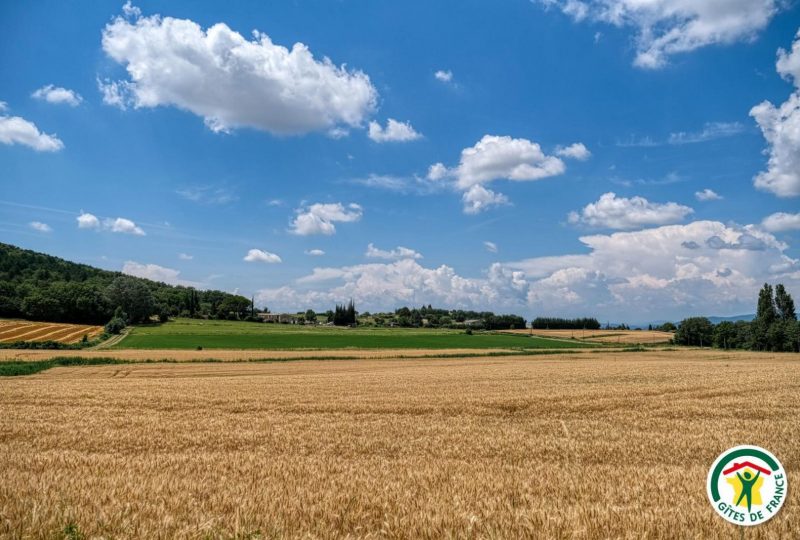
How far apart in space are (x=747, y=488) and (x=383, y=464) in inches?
275

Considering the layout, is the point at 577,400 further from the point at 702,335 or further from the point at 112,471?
the point at 702,335

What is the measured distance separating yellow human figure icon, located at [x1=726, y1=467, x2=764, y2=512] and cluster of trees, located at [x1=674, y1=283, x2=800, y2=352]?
449 ft

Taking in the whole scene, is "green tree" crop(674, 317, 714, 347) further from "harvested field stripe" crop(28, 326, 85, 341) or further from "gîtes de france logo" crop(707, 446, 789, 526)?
"gîtes de france logo" crop(707, 446, 789, 526)

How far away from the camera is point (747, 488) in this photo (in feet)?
12.6

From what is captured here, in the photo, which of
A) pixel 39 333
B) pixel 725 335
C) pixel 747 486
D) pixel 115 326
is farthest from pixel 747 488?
pixel 725 335

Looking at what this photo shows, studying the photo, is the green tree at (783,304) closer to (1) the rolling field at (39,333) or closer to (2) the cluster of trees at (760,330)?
(2) the cluster of trees at (760,330)

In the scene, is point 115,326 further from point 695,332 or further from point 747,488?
point 695,332

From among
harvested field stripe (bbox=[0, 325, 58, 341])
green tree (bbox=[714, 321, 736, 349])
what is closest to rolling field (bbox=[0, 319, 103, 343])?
harvested field stripe (bbox=[0, 325, 58, 341])

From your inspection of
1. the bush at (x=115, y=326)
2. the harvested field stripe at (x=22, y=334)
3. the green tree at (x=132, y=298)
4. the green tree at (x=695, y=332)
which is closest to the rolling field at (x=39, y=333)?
the harvested field stripe at (x=22, y=334)

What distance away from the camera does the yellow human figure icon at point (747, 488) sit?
12.5ft

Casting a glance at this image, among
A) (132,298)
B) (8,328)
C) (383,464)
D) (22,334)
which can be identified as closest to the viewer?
(383,464)

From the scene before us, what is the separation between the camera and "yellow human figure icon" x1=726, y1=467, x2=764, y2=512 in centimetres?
382

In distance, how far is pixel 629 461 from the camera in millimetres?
10773

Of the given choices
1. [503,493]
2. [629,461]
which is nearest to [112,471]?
[503,493]
